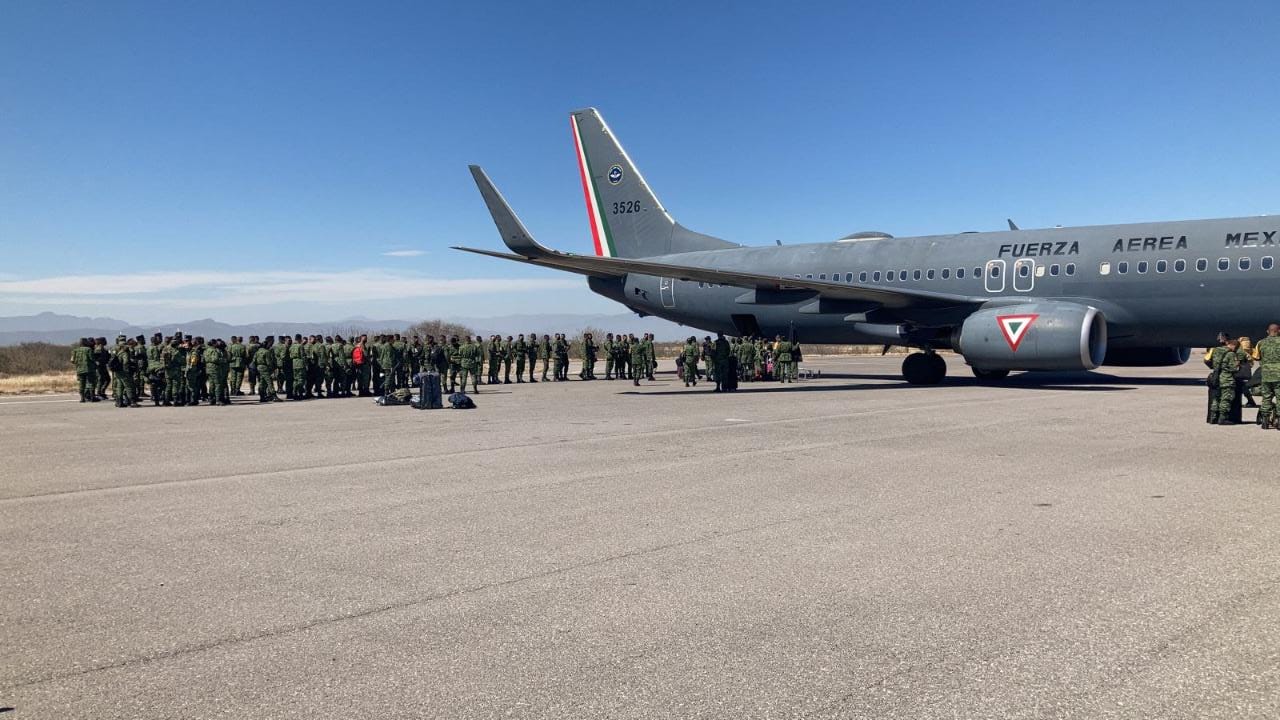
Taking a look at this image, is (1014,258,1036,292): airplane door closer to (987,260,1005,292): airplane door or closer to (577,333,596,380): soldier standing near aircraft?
(987,260,1005,292): airplane door

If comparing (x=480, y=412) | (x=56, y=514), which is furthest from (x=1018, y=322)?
(x=56, y=514)

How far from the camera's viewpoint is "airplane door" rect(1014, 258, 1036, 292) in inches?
834

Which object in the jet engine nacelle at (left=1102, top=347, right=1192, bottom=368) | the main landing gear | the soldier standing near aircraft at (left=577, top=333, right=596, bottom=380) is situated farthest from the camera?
the soldier standing near aircraft at (left=577, top=333, right=596, bottom=380)

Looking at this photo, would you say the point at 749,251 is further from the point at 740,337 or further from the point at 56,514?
the point at 56,514

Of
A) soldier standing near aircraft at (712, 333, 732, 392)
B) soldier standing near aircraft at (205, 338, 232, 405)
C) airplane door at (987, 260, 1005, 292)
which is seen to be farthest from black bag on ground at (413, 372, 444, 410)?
airplane door at (987, 260, 1005, 292)

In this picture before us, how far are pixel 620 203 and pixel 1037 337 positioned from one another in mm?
16085

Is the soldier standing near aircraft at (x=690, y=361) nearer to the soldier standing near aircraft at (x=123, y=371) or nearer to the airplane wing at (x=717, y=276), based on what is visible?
the airplane wing at (x=717, y=276)

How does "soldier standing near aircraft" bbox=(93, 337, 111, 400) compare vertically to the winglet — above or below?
below

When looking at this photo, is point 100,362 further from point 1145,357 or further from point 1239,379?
point 1145,357

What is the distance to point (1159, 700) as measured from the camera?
11.4 feet

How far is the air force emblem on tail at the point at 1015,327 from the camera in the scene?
63.6 ft

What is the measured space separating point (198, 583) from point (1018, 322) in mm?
18126

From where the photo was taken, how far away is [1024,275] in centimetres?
2131

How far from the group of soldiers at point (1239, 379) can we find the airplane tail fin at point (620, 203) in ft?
61.0
